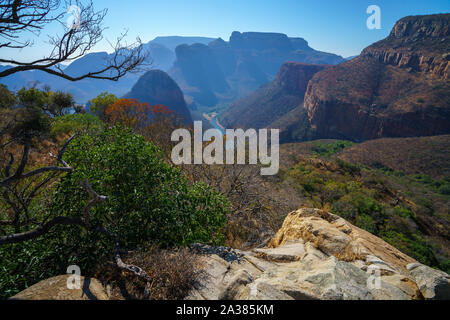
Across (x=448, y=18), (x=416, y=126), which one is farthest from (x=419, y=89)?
(x=448, y=18)

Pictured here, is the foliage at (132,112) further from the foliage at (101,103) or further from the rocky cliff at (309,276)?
the rocky cliff at (309,276)

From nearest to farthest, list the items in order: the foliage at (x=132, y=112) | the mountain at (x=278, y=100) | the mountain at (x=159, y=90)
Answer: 1. the foliage at (x=132, y=112)
2. the mountain at (x=278, y=100)
3. the mountain at (x=159, y=90)

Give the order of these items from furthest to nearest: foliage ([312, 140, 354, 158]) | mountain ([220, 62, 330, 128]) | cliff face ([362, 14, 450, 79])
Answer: mountain ([220, 62, 330, 128]) < cliff face ([362, 14, 450, 79]) < foliage ([312, 140, 354, 158])

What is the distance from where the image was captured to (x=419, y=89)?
50406 millimetres

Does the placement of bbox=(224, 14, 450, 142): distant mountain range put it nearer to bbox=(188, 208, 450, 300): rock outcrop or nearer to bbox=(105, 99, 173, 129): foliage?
bbox=(105, 99, 173, 129): foliage

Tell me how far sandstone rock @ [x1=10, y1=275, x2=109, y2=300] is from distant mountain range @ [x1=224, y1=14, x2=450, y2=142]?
161ft

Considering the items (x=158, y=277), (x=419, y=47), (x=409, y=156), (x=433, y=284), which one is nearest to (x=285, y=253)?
(x=433, y=284)

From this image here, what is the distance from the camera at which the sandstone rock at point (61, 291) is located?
257cm

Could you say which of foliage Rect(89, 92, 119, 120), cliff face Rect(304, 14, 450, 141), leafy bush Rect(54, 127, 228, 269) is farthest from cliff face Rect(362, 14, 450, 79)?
leafy bush Rect(54, 127, 228, 269)

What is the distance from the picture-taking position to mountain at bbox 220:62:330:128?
85.2 metres

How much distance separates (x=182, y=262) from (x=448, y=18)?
85923 mm

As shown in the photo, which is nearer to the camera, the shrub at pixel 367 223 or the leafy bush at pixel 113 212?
the leafy bush at pixel 113 212

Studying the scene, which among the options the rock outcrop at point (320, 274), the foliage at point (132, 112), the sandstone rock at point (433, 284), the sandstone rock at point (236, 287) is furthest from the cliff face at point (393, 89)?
the sandstone rock at point (236, 287)

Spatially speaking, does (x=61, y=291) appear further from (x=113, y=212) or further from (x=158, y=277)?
(x=113, y=212)
